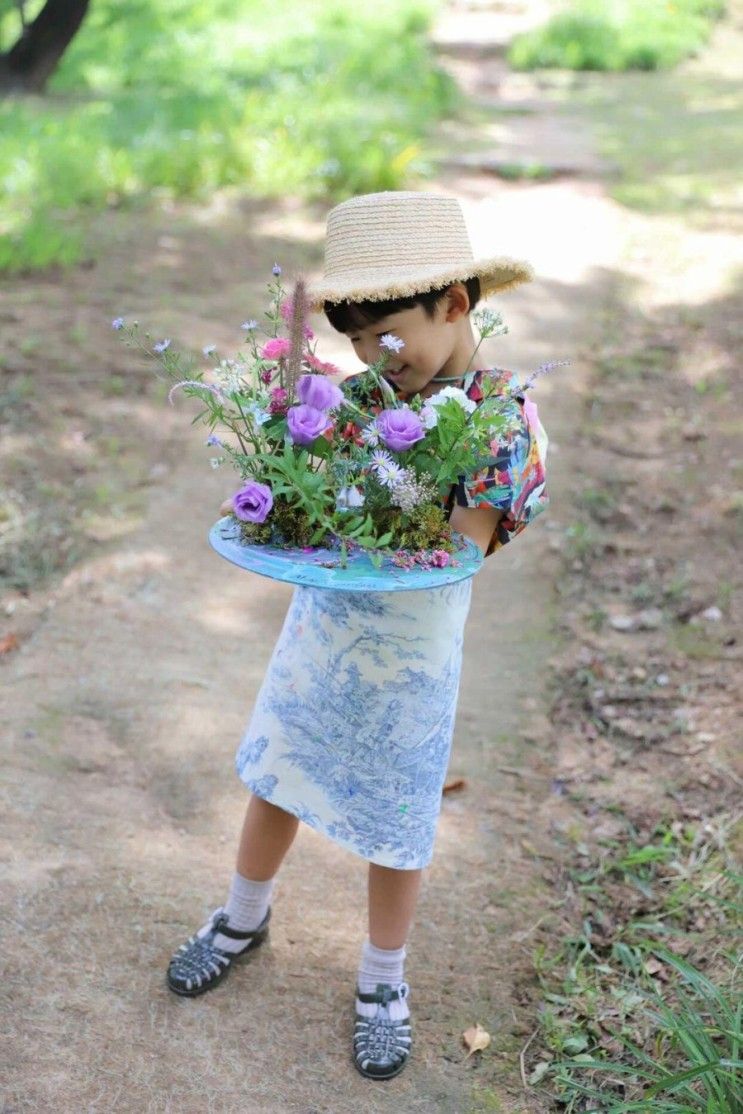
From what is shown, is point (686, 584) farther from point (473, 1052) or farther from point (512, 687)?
point (473, 1052)

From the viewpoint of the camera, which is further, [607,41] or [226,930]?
[607,41]

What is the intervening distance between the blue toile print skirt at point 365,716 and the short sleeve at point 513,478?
142 mm

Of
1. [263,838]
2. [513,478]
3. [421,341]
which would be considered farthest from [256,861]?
[421,341]

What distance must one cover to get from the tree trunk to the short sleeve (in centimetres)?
633

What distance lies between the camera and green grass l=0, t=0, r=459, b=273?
7032 millimetres

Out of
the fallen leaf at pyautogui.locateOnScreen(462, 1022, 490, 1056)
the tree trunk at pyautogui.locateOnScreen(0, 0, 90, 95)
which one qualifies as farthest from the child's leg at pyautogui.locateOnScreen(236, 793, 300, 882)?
Answer: the tree trunk at pyautogui.locateOnScreen(0, 0, 90, 95)

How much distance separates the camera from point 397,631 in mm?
2049

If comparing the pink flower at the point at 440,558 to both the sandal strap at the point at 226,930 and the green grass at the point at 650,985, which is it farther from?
the sandal strap at the point at 226,930

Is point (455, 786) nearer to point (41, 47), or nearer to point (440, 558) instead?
point (440, 558)

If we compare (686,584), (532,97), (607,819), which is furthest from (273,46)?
(607,819)

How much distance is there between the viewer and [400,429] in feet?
6.02

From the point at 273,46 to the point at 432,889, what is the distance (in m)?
10.8

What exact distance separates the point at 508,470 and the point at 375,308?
0.34 metres

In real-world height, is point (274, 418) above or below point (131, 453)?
above
